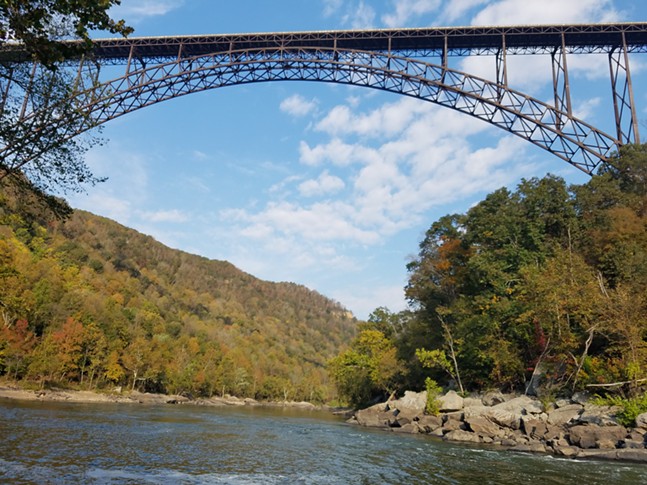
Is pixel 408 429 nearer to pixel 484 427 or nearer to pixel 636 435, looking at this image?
pixel 484 427

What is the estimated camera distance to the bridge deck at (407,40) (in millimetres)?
25172

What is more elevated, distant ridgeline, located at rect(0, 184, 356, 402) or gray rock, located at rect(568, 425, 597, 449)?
distant ridgeline, located at rect(0, 184, 356, 402)

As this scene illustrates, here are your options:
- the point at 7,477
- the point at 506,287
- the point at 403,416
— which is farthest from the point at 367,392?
the point at 7,477

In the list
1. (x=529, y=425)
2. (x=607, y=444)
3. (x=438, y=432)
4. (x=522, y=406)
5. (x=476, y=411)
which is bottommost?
(x=438, y=432)

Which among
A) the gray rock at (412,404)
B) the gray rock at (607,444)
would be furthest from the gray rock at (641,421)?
A: the gray rock at (412,404)

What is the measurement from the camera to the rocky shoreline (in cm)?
1686

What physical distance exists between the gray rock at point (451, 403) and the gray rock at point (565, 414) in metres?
6.08

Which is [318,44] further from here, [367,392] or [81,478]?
[367,392]

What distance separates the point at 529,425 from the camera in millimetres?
20438

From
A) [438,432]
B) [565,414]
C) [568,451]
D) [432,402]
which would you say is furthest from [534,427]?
[432,402]

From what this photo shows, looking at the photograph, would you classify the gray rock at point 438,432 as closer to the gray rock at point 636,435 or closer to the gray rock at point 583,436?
the gray rock at point 583,436

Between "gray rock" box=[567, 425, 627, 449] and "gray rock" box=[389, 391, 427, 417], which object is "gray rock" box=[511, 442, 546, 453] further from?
"gray rock" box=[389, 391, 427, 417]

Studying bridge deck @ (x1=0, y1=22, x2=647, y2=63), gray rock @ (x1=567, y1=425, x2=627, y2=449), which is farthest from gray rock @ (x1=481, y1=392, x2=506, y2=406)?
bridge deck @ (x1=0, y1=22, x2=647, y2=63)

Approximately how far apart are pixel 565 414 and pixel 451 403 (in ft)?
23.8
